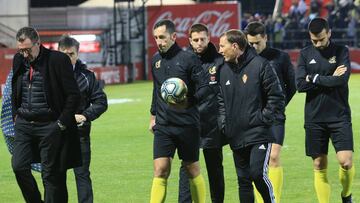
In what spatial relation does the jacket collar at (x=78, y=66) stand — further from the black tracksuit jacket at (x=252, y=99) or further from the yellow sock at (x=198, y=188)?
the black tracksuit jacket at (x=252, y=99)

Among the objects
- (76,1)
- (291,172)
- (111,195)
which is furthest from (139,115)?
(76,1)

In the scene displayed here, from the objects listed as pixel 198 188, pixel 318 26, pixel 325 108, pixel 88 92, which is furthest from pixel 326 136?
pixel 88 92

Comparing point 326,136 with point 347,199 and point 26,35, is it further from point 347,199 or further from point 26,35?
point 26,35

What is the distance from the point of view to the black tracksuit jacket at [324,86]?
12125 millimetres

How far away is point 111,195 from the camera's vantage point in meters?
13.9

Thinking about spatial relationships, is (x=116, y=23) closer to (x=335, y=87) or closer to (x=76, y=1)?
(x=76, y=1)

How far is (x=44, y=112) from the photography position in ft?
35.7

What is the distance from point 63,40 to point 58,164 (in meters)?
1.49

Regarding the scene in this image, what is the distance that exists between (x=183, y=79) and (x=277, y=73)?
1.67m

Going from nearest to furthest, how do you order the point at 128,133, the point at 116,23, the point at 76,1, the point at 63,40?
the point at 63,40, the point at 128,133, the point at 116,23, the point at 76,1

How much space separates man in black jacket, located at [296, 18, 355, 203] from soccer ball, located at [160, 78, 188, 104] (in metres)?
1.79

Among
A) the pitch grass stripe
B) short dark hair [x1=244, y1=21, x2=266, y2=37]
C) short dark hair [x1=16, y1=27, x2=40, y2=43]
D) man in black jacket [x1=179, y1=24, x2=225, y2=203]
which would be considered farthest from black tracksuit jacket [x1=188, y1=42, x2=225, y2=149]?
the pitch grass stripe

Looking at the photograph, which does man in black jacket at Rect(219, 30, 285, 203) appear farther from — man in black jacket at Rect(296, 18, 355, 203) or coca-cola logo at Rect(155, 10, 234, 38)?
coca-cola logo at Rect(155, 10, 234, 38)

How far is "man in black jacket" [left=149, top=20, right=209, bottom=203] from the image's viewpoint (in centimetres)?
1109
